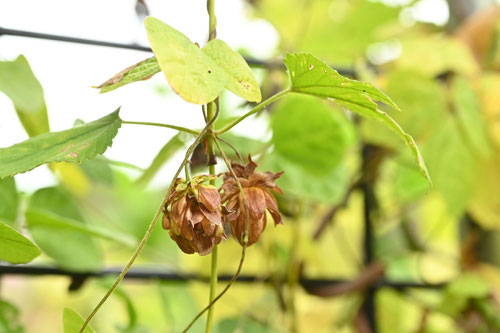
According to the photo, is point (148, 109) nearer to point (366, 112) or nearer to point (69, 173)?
point (69, 173)

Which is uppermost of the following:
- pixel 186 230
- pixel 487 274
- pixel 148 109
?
pixel 186 230

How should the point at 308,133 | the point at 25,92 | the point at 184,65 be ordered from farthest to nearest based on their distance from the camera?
the point at 308,133
the point at 25,92
the point at 184,65

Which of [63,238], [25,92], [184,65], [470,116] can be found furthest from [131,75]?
[470,116]

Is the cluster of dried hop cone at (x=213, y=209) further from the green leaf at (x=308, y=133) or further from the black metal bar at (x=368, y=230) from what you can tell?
the black metal bar at (x=368, y=230)

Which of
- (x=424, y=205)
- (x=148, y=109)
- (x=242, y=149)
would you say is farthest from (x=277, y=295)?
(x=424, y=205)

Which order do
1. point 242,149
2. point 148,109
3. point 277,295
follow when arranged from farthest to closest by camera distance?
point 148,109
point 277,295
point 242,149

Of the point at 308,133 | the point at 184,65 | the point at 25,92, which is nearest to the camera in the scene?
the point at 184,65

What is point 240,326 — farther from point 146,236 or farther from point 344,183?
point 146,236

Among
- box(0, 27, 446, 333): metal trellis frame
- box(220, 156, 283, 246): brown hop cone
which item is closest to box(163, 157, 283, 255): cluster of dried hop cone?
box(220, 156, 283, 246): brown hop cone
